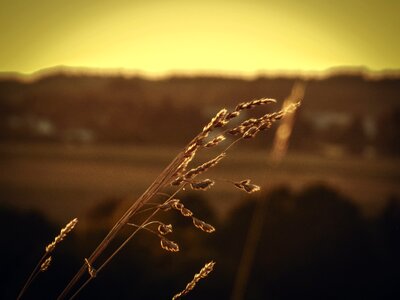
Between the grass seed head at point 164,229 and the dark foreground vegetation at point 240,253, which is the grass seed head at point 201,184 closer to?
the grass seed head at point 164,229

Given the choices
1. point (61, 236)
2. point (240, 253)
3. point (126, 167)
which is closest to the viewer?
point (61, 236)

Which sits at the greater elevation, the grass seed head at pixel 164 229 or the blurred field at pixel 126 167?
the grass seed head at pixel 164 229

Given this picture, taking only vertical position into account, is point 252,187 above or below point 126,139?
above

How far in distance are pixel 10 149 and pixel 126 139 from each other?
11.9 m

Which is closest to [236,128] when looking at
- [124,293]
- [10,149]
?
[124,293]

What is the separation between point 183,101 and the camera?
38.2m

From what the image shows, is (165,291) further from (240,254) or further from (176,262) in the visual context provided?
(240,254)

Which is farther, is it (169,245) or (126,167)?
(126,167)

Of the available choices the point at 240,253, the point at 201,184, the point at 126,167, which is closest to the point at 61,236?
the point at 201,184

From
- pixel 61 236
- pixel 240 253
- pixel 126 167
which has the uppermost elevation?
pixel 61 236

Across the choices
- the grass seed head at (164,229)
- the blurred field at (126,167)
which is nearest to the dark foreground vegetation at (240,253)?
the grass seed head at (164,229)

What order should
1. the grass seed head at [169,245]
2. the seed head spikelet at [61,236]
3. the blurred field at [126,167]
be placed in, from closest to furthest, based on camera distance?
the grass seed head at [169,245]
the seed head spikelet at [61,236]
the blurred field at [126,167]

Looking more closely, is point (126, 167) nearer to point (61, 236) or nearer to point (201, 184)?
point (61, 236)

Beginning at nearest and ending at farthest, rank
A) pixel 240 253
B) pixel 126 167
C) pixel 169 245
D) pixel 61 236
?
pixel 169 245, pixel 61 236, pixel 240 253, pixel 126 167
